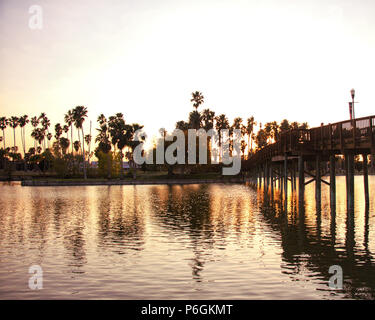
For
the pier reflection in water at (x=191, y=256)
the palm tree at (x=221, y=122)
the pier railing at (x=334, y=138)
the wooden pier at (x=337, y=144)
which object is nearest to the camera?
the pier reflection in water at (x=191, y=256)

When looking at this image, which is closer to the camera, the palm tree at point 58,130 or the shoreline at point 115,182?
the shoreline at point 115,182

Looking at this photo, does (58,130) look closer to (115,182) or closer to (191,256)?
(115,182)

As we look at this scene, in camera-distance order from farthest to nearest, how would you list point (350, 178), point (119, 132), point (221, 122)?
1. point (221, 122)
2. point (119, 132)
3. point (350, 178)

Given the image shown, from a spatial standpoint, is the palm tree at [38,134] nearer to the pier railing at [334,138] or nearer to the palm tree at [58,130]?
the palm tree at [58,130]

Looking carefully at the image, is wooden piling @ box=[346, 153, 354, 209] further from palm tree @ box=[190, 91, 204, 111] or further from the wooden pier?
palm tree @ box=[190, 91, 204, 111]

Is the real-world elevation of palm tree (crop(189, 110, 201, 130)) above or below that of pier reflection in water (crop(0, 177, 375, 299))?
above

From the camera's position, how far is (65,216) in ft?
101

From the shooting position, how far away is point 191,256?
1614 cm

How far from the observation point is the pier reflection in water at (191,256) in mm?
11828

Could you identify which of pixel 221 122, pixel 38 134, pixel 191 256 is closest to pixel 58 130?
pixel 38 134

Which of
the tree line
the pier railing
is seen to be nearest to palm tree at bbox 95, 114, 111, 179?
the tree line

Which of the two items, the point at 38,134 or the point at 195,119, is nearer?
the point at 195,119

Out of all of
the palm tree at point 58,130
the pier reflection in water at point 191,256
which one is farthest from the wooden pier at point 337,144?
the palm tree at point 58,130

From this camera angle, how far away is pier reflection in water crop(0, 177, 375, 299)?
11828 millimetres
